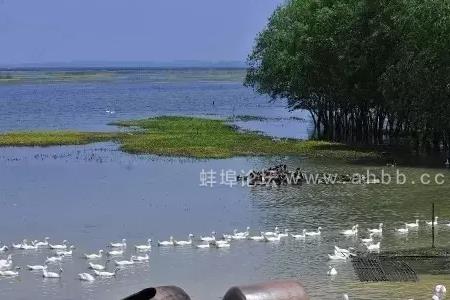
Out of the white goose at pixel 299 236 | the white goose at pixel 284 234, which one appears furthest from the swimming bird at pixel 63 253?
the white goose at pixel 299 236

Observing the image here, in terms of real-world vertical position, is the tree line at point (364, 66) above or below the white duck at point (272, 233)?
above

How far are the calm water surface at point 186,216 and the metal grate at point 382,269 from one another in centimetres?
37

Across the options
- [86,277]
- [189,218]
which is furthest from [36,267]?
[189,218]

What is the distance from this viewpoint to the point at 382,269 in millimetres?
22359

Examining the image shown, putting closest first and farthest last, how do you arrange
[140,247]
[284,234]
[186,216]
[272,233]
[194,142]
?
[140,247]
[272,233]
[284,234]
[186,216]
[194,142]

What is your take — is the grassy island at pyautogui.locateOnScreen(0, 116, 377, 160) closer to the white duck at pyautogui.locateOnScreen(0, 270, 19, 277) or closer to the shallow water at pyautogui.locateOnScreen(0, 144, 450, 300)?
the shallow water at pyautogui.locateOnScreen(0, 144, 450, 300)

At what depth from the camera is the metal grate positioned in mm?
21391

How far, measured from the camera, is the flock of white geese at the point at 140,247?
77.0ft

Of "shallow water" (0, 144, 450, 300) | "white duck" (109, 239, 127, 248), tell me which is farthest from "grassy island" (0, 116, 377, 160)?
"white duck" (109, 239, 127, 248)

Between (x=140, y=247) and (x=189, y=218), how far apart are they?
639 cm

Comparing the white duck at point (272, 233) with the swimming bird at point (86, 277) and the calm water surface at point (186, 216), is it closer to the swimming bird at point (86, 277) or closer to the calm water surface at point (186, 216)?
the calm water surface at point (186, 216)

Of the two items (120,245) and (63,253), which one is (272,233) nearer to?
(120,245)

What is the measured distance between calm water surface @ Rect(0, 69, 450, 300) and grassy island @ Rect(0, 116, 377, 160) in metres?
2.49

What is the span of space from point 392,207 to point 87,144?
3195 centimetres
